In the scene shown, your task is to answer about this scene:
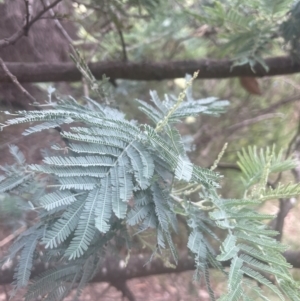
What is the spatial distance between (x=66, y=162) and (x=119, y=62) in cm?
62

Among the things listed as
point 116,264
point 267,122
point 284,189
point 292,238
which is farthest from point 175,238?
point 267,122

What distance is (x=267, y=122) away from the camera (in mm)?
1530

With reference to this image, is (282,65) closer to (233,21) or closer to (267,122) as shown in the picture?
(233,21)

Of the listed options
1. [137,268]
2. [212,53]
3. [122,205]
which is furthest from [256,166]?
[212,53]

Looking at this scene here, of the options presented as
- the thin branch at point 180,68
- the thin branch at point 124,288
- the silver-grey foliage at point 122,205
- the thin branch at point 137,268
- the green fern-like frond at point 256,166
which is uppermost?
the thin branch at point 180,68

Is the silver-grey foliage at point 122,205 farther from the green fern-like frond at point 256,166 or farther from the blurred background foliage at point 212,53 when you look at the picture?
the blurred background foliage at point 212,53

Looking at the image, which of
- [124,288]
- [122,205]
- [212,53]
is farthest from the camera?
[212,53]

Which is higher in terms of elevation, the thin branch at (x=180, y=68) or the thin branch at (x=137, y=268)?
the thin branch at (x=180, y=68)

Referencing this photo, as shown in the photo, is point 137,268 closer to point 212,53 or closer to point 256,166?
point 256,166

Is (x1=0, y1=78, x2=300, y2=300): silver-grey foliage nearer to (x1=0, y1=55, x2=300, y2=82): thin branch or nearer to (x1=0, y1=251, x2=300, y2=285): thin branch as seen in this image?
(x1=0, y1=251, x2=300, y2=285): thin branch

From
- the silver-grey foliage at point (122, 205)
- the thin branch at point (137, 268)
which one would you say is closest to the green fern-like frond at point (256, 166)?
the silver-grey foliage at point (122, 205)

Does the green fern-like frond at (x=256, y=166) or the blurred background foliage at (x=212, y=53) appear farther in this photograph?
the blurred background foliage at (x=212, y=53)

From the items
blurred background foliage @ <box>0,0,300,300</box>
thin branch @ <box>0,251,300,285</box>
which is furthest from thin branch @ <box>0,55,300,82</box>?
thin branch @ <box>0,251,300,285</box>

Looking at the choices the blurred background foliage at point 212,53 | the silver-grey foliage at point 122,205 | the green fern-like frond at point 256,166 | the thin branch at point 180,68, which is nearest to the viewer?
the silver-grey foliage at point 122,205
